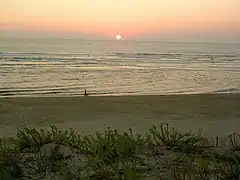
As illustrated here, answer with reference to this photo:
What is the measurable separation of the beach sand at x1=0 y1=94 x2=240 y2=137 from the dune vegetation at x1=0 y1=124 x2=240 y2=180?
2.46 meters

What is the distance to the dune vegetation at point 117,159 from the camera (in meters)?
4.20

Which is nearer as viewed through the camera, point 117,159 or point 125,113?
point 117,159

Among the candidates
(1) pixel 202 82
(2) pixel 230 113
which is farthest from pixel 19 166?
(1) pixel 202 82

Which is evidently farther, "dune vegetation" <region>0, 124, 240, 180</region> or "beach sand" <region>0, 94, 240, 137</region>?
"beach sand" <region>0, 94, 240, 137</region>

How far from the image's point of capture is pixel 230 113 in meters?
11.3

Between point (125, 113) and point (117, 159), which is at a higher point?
point (125, 113)

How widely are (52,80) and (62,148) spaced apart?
17127 mm

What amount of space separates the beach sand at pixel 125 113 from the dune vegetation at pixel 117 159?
8.07 ft

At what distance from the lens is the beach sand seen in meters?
8.78

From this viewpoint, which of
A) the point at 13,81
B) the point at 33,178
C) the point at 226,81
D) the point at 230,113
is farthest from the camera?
the point at 226,81

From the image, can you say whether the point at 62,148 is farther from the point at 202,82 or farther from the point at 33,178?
the point at 202,82

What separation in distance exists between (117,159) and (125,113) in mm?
6271

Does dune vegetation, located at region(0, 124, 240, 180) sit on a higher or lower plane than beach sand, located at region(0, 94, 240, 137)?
lower

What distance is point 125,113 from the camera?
436 inches
